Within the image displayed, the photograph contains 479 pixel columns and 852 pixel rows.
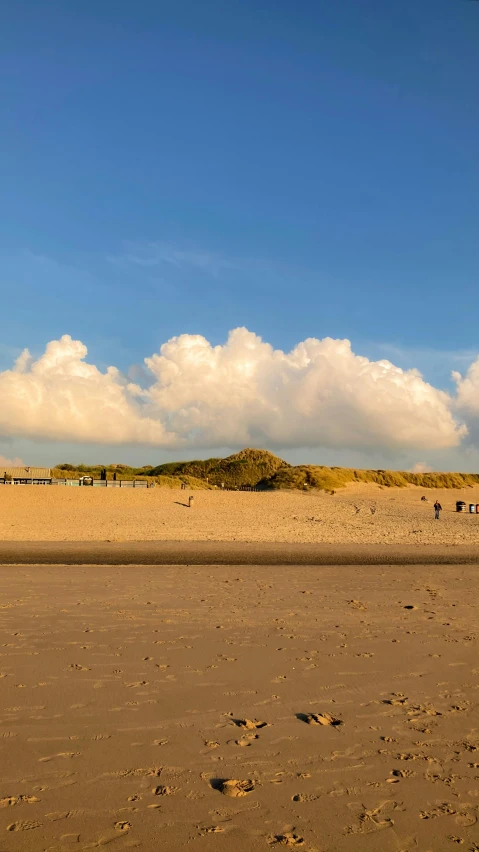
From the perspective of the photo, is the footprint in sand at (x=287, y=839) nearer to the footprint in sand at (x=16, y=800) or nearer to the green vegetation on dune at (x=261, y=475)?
the footprint in sand at (x=16, y=800)

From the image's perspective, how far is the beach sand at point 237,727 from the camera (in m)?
4.12

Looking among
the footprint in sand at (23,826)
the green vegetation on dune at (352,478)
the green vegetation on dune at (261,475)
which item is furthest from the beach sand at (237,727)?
the green vegetation on dune at (352,478)

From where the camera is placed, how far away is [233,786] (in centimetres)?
456

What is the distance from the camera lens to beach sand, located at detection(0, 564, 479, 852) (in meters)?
4.12

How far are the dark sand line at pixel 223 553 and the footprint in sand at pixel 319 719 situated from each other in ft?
39.9

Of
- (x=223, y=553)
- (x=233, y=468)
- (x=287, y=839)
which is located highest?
(x=233, y=468)

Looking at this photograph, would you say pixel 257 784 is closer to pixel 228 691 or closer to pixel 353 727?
pixel 353 727

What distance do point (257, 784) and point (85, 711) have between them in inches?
82.3

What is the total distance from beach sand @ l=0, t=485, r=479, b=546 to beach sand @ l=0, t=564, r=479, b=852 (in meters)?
17.1

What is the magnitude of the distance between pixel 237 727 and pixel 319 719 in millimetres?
808

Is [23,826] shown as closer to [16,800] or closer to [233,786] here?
[16,800]

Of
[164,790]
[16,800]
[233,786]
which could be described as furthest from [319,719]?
[16,800]

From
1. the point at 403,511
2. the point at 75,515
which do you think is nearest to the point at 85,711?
the point at 75,515

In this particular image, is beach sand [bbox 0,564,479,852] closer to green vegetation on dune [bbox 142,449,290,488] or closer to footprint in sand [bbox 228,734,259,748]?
footprint in sand [bbox 228,734,259,748]
